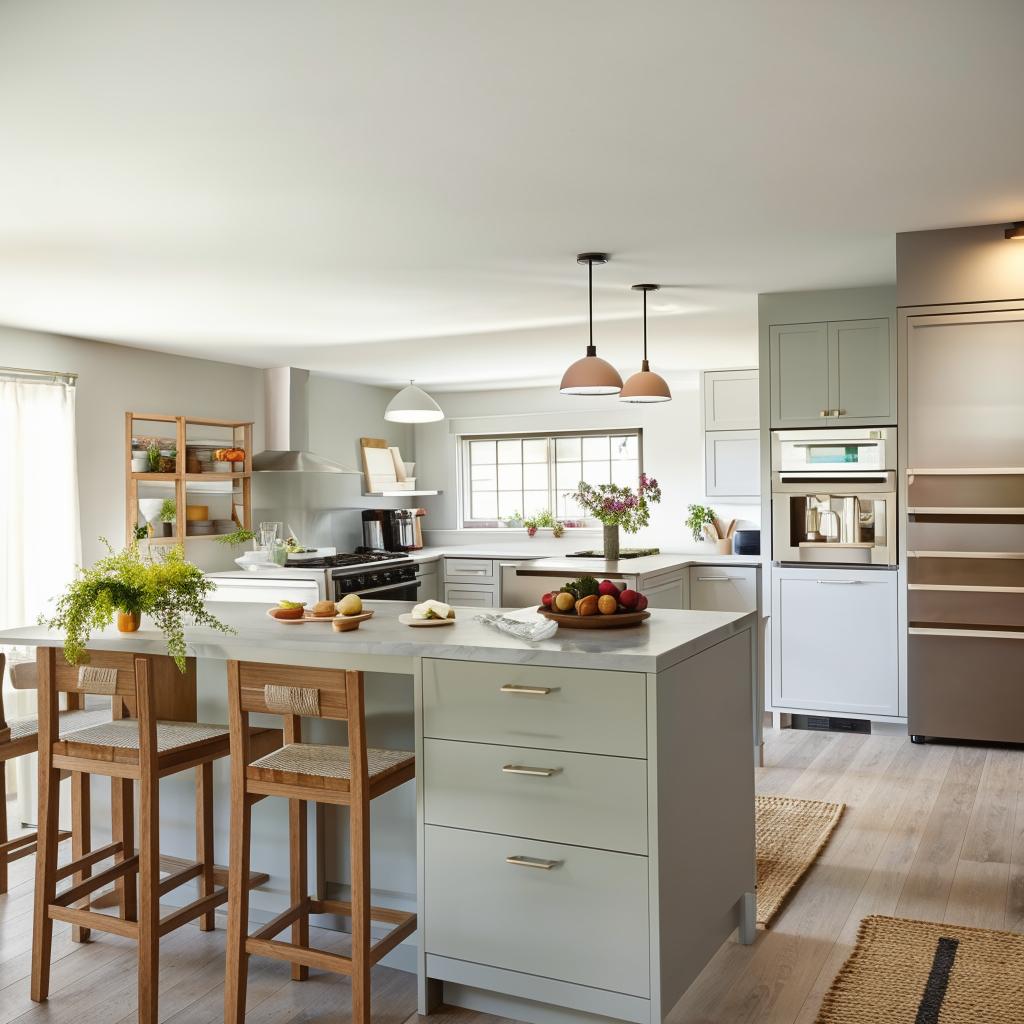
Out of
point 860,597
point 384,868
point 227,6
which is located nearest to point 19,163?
point 227,6

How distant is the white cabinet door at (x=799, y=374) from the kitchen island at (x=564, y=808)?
9.74ft

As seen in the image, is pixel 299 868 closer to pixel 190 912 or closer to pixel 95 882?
pixel 190 912

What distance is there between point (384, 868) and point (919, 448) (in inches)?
125

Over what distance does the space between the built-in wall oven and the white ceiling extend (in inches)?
33.3

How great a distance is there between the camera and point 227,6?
2168 millimetres

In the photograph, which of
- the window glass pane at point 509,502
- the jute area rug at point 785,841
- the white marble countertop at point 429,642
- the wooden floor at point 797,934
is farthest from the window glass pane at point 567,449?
the white marble countertop at point 429,642

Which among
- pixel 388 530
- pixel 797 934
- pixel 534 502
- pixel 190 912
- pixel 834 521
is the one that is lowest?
pixel 797 934

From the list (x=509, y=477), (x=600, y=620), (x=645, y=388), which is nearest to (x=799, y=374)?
(x=645, y=388)

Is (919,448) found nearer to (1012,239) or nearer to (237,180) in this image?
(1012,239)

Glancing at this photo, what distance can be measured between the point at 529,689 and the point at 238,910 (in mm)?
914

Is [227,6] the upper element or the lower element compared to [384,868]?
upper

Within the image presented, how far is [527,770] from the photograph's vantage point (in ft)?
7.92

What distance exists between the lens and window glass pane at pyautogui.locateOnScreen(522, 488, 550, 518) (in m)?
8.97

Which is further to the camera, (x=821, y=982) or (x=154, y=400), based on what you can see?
(x=154, y=400)
